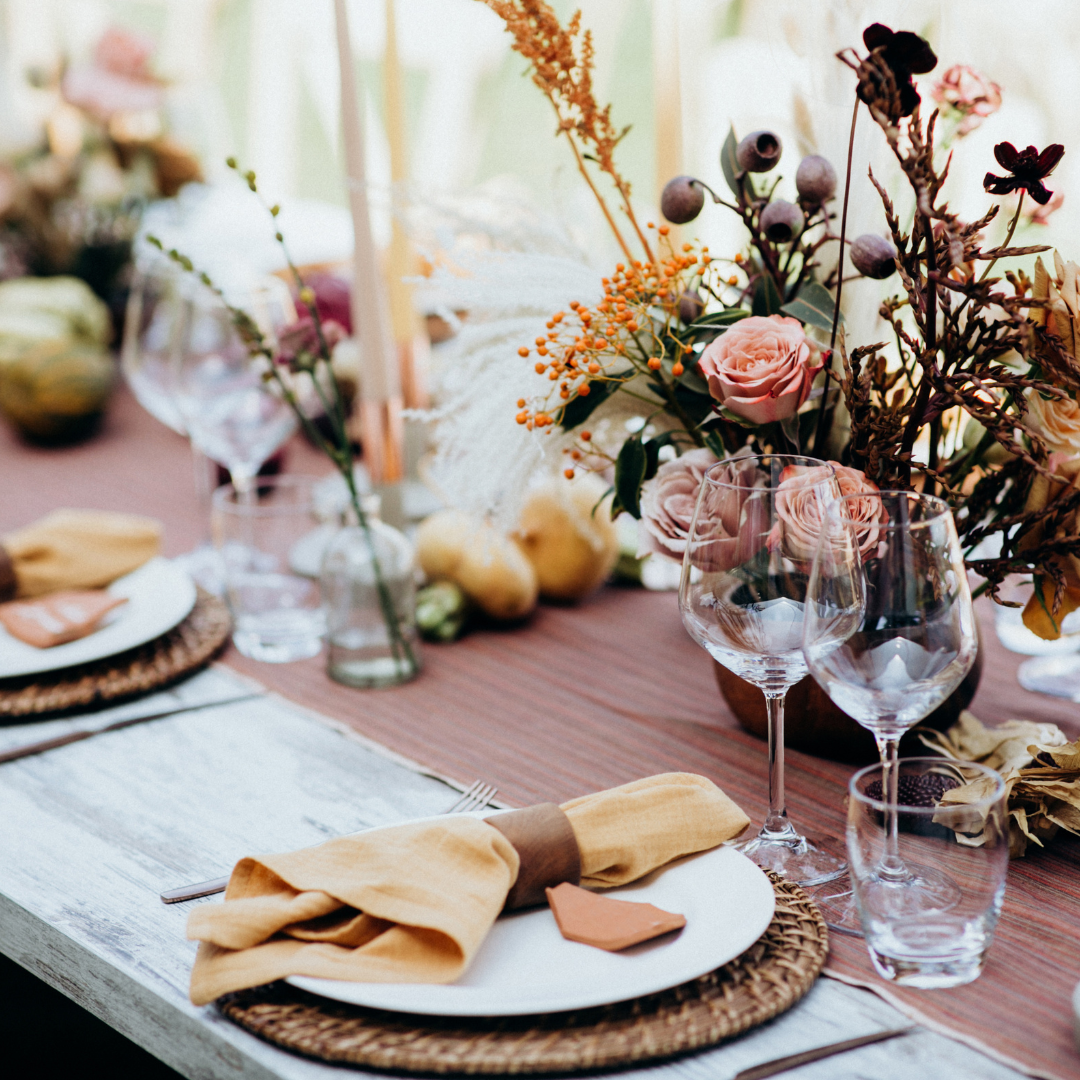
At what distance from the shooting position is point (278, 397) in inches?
50.9

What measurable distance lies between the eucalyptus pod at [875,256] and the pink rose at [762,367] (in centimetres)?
5

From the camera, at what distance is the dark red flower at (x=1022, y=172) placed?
26.8 inches

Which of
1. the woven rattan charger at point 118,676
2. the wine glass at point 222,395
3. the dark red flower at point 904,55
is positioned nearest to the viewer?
the dark red flower at point 904,55

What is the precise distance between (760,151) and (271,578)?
1.94ft

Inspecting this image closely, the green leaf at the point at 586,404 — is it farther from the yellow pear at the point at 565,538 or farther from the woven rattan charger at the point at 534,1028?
the woven rattan charger at the point at 534,1028

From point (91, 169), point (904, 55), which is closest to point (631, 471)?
point (904, 55)

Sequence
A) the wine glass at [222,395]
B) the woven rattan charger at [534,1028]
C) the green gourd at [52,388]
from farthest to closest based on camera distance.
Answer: the green gourd at [52,388] < the wine glass at [222,395] < the woven rattan charger at [534,1028]

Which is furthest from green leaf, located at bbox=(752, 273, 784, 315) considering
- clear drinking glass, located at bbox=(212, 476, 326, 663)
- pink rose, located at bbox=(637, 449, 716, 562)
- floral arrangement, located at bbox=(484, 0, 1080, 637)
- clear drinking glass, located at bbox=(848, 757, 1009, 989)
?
clear drinking glass, located at bbox=(212, 476, 326, 663)

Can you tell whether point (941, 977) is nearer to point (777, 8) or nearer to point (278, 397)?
point (777, 8)

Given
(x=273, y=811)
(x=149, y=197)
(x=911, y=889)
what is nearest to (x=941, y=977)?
(x=911, y=889)

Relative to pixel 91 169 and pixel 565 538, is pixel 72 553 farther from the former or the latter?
pixel 91 169

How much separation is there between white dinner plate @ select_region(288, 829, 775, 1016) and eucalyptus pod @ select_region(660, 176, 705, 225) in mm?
427

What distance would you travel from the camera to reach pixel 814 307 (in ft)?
2.70

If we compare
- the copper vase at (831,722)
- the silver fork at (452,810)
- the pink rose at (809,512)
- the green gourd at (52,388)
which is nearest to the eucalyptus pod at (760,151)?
the pink rose at (809,512)
